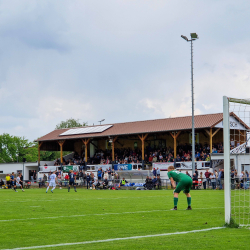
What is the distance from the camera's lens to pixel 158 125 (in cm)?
4741

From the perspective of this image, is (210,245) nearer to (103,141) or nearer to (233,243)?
(233,243)

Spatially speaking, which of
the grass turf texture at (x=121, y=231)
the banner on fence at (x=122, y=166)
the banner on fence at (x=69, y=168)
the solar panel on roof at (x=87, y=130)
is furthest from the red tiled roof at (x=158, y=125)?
the grass turf texture at (x=121, y=231)

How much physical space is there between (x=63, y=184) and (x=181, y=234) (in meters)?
38.6

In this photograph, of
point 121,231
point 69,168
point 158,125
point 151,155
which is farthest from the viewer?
point 69,168

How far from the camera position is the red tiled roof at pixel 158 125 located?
43.2 metres

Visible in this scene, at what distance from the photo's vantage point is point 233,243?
6770 mm

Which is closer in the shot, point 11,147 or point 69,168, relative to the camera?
point 69,168

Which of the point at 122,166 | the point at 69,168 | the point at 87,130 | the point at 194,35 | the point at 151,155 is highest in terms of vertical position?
the point at 194,35

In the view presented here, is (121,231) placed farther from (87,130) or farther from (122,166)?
(87,130)

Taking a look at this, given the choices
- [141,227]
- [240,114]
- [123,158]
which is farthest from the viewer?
[123,158]

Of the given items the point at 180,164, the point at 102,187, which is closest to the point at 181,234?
the point at 102,187

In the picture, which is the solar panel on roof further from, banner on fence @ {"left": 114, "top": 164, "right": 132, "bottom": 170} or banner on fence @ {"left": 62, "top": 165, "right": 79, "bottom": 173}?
banner on fence @ {"left": 114, "top": 164, "right": 132, "bottom": 170}

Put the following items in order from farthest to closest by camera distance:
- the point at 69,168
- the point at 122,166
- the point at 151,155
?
the point at 69,168 < the point at 151,155 < the point at 122,166

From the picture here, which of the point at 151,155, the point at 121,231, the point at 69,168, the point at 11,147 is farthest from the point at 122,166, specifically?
the point at 11,147
